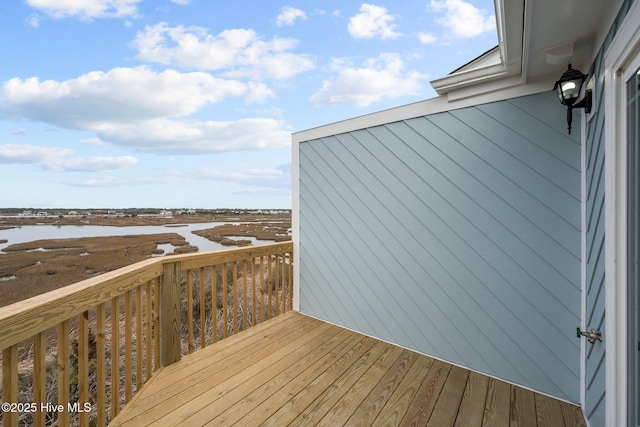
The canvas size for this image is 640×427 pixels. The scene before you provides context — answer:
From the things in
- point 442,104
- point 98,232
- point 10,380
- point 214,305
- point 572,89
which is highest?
point 442,104

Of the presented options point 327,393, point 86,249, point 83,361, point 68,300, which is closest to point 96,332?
point 83,361

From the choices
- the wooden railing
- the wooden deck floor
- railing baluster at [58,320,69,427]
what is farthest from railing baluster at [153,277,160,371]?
railing baluster at [58,320,69,427]

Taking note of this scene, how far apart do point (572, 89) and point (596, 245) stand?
912 millimetres

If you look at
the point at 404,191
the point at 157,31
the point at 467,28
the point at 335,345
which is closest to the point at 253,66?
the point at 157,31

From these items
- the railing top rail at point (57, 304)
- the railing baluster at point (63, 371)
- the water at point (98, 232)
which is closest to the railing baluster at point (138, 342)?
the railing top rail at point (57, 304)

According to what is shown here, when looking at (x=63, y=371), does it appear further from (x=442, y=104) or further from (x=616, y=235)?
(x=442, y=104)

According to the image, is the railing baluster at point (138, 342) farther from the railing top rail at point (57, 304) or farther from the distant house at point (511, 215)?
the distant house at point (511, 215)

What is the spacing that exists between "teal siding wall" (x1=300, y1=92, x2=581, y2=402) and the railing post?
162 cm

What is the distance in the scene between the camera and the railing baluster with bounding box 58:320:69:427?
3.84 feet

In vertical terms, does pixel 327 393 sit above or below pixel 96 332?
below

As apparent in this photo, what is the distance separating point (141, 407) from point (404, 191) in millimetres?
2540

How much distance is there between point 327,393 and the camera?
192 cm

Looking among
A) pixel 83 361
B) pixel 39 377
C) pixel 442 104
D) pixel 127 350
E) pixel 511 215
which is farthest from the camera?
pixel 442 104

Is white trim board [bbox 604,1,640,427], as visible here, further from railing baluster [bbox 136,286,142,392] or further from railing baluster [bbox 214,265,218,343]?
railing baluster [bbox 214,265,218,343]
